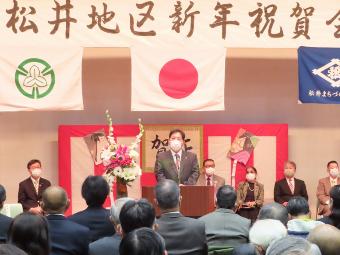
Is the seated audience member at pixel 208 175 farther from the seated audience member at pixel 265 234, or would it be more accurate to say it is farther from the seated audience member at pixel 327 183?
the seated audience member at pixel 265 234

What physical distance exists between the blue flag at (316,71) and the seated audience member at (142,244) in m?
5.76

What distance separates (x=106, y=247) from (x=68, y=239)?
1.12ft

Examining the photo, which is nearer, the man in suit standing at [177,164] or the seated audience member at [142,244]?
the seated audience member at [142,244]

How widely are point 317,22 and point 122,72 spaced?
8.32 ft

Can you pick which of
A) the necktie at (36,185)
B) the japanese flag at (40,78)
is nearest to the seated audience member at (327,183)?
the japanese flag at (40,78)

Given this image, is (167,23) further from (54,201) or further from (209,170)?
(54,201)

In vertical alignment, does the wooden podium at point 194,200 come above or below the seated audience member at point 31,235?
below

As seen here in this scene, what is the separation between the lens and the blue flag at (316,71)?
748 cm

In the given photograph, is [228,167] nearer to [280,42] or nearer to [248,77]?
[248,77]

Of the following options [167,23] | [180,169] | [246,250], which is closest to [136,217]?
[246,250]

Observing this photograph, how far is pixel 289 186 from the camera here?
7.80 metres

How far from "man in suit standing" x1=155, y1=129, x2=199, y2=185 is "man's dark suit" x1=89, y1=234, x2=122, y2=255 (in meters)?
3.39

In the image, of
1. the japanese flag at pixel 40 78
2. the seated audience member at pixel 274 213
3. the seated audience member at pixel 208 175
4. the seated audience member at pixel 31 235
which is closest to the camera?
the seated audience member at pixel 31 235

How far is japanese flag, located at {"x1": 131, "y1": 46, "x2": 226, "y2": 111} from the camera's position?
7281 mm
